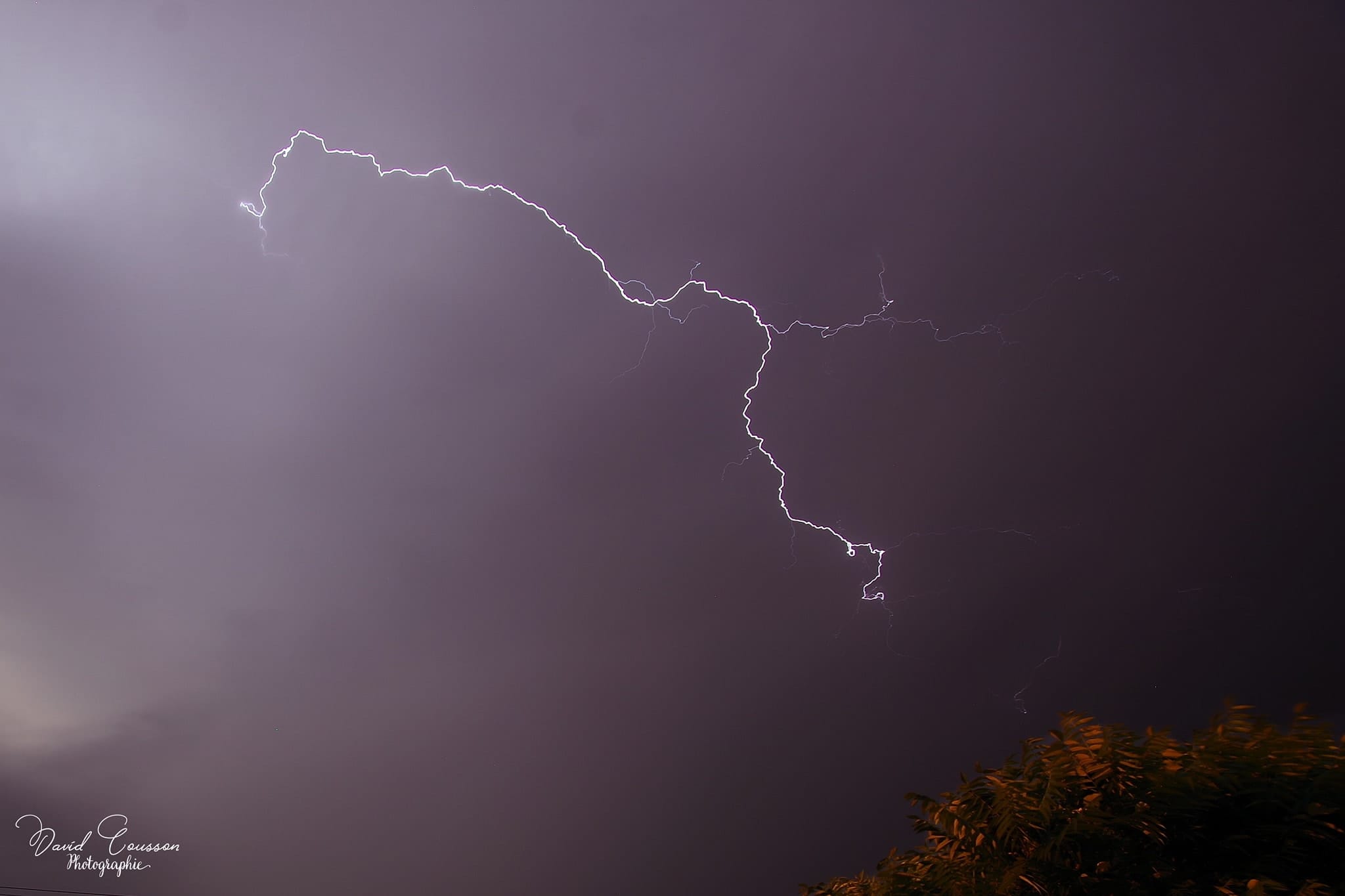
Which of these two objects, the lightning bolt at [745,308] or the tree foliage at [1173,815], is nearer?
the tree foliage at [1173,815]

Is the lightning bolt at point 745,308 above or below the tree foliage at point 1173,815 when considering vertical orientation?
above

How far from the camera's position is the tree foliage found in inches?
39.4

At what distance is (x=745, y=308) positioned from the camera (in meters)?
6.22

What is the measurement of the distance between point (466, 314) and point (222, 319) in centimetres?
217

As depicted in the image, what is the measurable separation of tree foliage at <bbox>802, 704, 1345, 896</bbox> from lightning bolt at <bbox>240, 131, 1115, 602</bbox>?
17.1 ft

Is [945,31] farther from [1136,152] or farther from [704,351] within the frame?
[704,351]

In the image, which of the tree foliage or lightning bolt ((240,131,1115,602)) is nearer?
the tree foliage

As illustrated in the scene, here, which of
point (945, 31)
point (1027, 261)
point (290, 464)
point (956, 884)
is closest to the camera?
point (956, 884)

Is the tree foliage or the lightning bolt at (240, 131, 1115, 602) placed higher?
the lightning bolt at (240, 131, 1115, 602)

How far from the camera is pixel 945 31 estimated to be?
5.63 metres

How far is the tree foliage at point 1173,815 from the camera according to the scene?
3.29 feet

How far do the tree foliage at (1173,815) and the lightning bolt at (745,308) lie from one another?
17.1ft

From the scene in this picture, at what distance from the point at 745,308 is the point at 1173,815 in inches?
214

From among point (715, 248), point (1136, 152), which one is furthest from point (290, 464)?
point (1136, 152)
